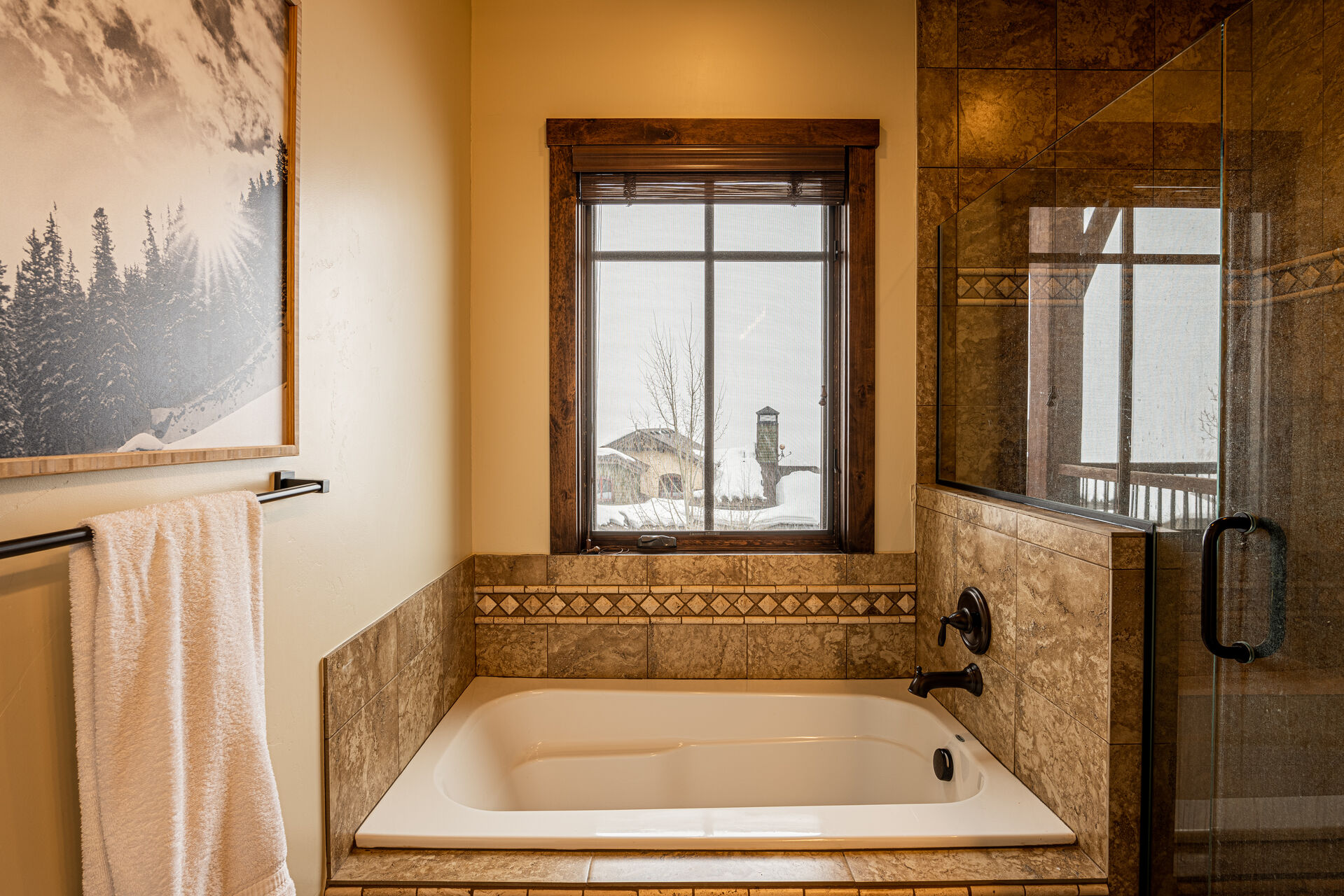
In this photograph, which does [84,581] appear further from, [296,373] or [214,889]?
[296,373]

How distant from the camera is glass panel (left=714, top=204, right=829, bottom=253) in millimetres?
2209

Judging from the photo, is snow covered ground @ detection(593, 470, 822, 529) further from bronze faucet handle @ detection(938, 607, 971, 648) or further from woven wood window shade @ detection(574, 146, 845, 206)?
woven wood window shade @ detection(574, 146, 845, 206)

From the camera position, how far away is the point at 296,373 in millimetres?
1088

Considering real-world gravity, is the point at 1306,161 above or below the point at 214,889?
above

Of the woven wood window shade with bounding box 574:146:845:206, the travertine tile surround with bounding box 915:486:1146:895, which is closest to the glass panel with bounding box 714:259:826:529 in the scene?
the woven wood window shade with bounding box 574:146:845:206

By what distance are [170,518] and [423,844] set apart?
933 mm

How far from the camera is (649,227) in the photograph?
2219 mm

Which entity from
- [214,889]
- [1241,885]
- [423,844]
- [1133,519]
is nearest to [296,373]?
[214,889]

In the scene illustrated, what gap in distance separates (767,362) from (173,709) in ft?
6.00

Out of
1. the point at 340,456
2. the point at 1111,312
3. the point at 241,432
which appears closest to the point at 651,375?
the point at 340,456

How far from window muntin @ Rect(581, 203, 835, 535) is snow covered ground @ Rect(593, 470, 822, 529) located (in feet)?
0.30

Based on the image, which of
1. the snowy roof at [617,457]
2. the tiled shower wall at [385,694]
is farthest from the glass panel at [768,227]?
the tiled shower wall at [385,694]

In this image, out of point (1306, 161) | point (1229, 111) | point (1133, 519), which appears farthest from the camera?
point (1133, 519)

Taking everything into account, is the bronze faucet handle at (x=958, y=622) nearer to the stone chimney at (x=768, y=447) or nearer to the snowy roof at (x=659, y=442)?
the stone chimney at (x=768, y=447)
